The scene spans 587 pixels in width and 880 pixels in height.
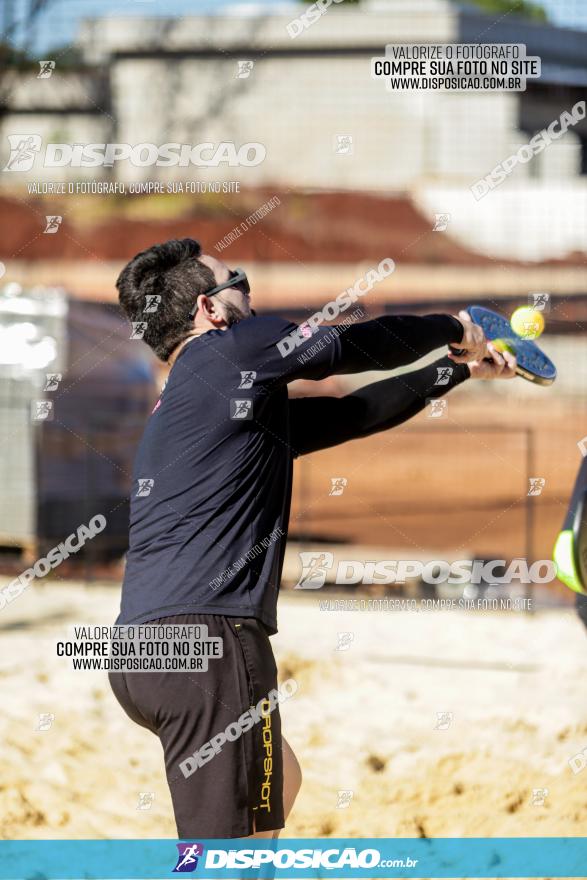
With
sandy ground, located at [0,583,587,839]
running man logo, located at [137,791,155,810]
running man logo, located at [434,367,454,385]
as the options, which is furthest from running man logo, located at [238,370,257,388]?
running man logo, located at [137,791,155,810]

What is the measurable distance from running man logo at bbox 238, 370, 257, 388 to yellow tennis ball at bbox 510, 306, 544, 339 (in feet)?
3.56

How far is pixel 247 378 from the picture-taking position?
2516 millimetres

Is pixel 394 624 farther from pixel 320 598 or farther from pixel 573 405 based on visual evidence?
pixel 573 405

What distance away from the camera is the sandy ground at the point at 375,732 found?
414cm

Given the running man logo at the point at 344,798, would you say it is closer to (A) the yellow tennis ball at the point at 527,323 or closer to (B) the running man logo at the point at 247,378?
(A) the yellow tennis ball at the point at 527,323

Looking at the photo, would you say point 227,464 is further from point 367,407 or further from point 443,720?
point 443,720

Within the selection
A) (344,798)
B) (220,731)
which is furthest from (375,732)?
(220,731)

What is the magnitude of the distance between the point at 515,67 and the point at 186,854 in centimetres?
439

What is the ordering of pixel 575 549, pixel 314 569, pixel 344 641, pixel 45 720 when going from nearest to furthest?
pixel 575 549, pixel 45 720, pixel 344 641, pixel 314 569

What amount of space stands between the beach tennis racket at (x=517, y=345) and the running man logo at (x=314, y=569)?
15.2 ft

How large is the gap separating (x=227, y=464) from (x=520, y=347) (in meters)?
1.08

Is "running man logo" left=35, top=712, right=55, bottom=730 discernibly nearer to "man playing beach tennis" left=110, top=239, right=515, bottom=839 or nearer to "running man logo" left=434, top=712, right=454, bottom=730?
"running man logo" left=434, top=712, right=454, bottom=730

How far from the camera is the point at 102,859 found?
3723mm

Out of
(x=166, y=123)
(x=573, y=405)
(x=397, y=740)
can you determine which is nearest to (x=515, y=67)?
(x=397, y=740)
